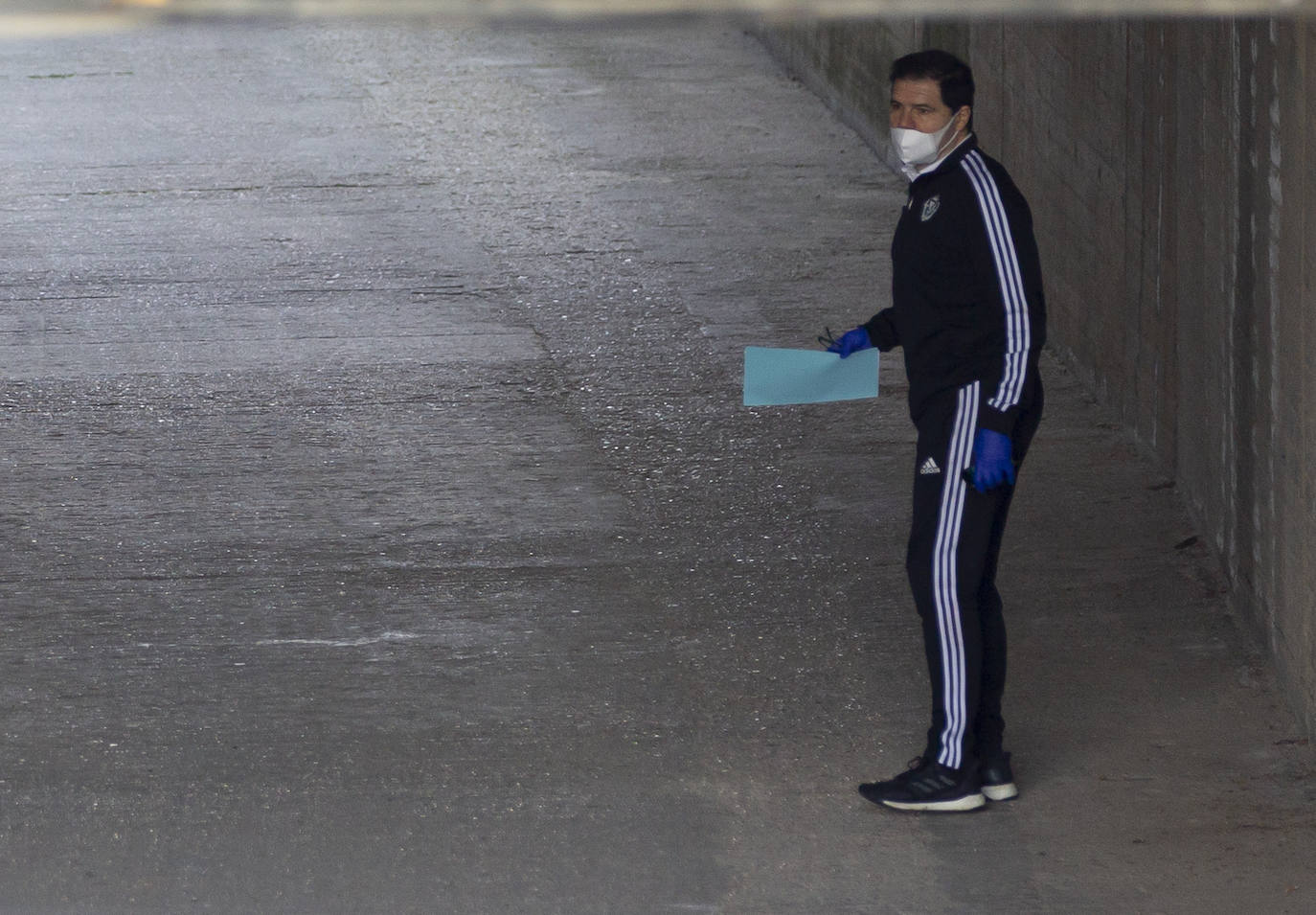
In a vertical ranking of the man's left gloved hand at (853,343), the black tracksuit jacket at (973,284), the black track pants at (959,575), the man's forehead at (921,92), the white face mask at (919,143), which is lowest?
the black track pants at (959,575)

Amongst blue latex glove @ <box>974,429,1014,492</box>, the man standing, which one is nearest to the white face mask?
the man standing

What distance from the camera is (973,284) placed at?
4332 mm

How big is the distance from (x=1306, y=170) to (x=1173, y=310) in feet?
5.63

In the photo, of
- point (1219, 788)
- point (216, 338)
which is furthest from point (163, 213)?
point (1219, 788)

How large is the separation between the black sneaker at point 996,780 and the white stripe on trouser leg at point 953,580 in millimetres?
124

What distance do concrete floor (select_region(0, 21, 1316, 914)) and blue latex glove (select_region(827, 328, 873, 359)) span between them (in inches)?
42.4

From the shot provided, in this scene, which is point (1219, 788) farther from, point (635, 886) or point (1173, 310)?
point (1173, 310)

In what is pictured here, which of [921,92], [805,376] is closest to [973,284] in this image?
[921,92]

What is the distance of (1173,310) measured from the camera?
6473 mm

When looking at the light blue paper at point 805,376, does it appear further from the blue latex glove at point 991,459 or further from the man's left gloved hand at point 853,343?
the blue latex glove at point 991,459

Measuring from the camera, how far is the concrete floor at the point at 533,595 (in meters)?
4.39

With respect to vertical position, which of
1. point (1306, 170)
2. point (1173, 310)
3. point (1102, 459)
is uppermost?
point (1306, 170)

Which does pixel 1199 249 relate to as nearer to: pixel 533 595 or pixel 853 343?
pixel 853 343

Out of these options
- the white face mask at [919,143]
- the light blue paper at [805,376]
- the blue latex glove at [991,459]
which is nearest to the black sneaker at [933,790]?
the blue latex glove at [991,459]
